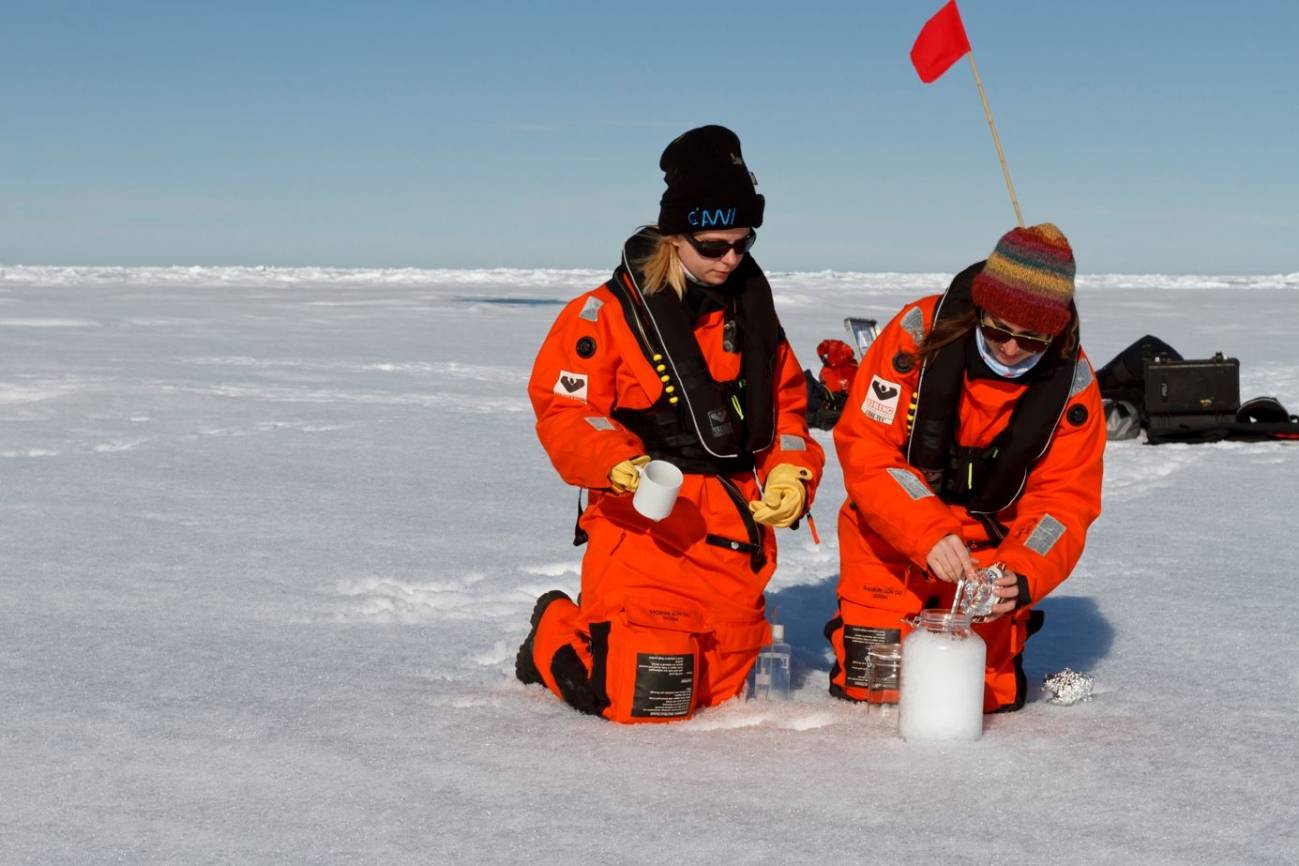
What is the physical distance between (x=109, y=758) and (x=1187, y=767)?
2.20m

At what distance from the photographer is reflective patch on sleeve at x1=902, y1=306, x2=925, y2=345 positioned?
10.4 ft

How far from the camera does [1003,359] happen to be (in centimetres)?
304

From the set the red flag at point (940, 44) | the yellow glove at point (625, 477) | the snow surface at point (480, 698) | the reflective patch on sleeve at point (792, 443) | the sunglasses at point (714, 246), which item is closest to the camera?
the snow surface at point (480, 698)

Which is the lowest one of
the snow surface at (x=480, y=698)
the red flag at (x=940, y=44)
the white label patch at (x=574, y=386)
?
the snow surface at (x=480, y=698)

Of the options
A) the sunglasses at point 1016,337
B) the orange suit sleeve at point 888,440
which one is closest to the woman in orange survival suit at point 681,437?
the orange suit sleeve at point 888,440

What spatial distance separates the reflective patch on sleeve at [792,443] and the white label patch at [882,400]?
0.18 m

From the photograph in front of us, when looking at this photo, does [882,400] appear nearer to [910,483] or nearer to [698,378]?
[910,483]

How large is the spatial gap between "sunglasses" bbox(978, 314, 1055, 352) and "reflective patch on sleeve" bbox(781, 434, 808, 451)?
53cm

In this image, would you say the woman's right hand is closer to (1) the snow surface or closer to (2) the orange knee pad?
(1) the snow surface

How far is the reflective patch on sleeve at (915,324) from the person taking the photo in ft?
10.4

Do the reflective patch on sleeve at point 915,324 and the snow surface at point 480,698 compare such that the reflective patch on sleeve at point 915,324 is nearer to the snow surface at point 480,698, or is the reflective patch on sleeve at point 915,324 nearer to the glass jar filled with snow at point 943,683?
the glass jar filled with snow at point 943,683

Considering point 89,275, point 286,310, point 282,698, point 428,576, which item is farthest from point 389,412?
point 89,275

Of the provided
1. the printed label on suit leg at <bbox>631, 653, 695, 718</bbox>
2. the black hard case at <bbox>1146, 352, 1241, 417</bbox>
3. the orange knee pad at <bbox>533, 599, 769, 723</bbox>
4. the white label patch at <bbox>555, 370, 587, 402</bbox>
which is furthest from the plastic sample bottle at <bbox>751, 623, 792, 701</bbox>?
the black hard case at <bbox>1146, 352, 1241, 417</bbox>

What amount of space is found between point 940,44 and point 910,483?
5.69 feet
